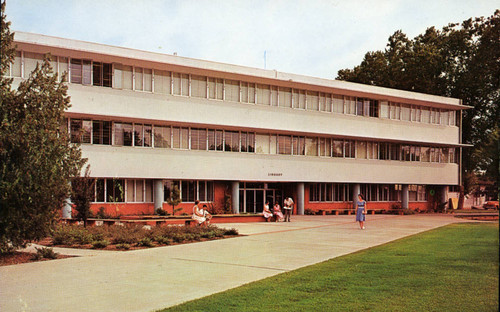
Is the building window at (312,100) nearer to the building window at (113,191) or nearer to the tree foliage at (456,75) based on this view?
the building window at (113,191)

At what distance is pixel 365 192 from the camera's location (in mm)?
51719

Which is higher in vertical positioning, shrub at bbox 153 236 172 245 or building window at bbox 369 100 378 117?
building window at bbox 369 100 378 117

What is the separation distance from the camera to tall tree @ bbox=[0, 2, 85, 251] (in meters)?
12.6

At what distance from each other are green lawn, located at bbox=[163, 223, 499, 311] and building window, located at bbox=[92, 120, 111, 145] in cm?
2449

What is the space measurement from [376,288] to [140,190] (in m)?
29.2

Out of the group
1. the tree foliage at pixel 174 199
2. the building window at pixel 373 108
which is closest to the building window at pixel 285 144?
the building window at pixel 373 108

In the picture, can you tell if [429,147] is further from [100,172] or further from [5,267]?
[5,267]

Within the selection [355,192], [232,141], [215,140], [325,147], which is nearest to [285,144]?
[325,147]

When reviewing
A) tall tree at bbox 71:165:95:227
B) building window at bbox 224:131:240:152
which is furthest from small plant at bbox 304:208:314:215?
tall tree at bbox 71:165:95:227

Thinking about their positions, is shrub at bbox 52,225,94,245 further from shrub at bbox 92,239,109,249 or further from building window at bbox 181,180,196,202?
building window at bbox 181,180,196,202

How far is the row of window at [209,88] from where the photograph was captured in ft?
114

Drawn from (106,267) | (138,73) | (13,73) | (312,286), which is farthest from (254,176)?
(312,286)

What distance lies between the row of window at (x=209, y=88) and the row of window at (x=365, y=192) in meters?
6.87

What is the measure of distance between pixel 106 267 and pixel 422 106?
46.1 m
